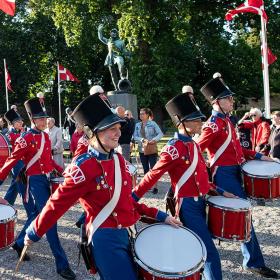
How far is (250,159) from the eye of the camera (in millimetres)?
5562

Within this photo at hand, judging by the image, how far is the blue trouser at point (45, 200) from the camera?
5109 mm

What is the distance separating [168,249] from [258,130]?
663cm

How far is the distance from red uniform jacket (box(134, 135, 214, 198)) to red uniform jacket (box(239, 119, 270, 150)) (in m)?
5.08

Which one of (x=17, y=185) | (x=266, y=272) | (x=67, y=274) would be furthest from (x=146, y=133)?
(x=266, y=272)

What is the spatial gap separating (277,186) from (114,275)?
293 centimetres

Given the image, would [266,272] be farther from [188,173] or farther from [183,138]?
[183,138]

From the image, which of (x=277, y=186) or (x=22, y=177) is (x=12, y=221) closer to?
(x=22, y=177)

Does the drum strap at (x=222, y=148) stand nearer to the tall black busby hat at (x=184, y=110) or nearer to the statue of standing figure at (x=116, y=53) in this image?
the tall black busby hat at (x=184, y=110)

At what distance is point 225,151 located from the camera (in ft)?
16.7

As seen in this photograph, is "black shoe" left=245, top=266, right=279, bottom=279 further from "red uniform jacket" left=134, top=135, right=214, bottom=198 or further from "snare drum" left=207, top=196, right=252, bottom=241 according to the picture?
"red uniform jacket" left=134, top=135, right=214, bottom=198

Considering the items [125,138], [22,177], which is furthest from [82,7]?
[22,177]

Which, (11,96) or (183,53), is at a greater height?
(183,53)

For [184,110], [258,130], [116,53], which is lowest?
[258,130]

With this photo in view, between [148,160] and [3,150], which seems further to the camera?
[148,160]
